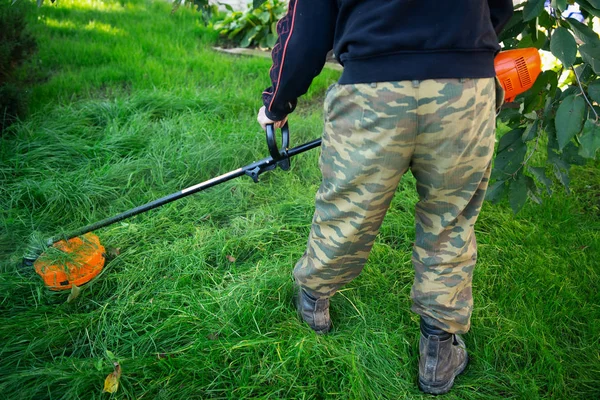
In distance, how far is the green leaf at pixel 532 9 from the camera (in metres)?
1.50

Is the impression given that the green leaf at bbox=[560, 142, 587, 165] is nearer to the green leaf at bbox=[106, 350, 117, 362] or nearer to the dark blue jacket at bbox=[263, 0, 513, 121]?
the dark blue jacket at bbox=[263, 0, 513, 121]

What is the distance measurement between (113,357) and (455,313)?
1.16m

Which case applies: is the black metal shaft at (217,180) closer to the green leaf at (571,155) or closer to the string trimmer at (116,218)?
the string trimmer at (116,218)

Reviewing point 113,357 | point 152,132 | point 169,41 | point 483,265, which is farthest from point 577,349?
point 169,41

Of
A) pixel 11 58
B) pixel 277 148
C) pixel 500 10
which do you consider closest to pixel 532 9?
pixel 500 10

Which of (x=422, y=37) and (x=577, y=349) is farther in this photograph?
(x=577, y=349)

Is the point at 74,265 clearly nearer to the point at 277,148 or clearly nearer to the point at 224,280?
the point at 224,280

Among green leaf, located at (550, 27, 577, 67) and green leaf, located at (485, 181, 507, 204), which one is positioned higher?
green leaf, located at (550, 27, 577, 67)

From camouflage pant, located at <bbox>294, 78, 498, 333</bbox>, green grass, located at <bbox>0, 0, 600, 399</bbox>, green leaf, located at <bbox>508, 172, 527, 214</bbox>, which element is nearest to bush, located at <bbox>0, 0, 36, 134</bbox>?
green grass, located at <bbox>0, 0, 600, 399</bbox>

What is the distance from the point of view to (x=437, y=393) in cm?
174

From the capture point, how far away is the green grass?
175cm

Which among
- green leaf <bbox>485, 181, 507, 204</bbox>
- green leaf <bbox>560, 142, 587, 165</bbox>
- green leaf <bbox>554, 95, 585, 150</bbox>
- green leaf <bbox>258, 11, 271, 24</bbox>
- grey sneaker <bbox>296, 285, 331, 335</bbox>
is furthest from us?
green leaf <bbox>258, 11, 271, 24</bbox>

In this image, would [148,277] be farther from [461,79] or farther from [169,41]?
[169,41]

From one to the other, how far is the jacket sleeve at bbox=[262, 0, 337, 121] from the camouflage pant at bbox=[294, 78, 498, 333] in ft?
0.35
